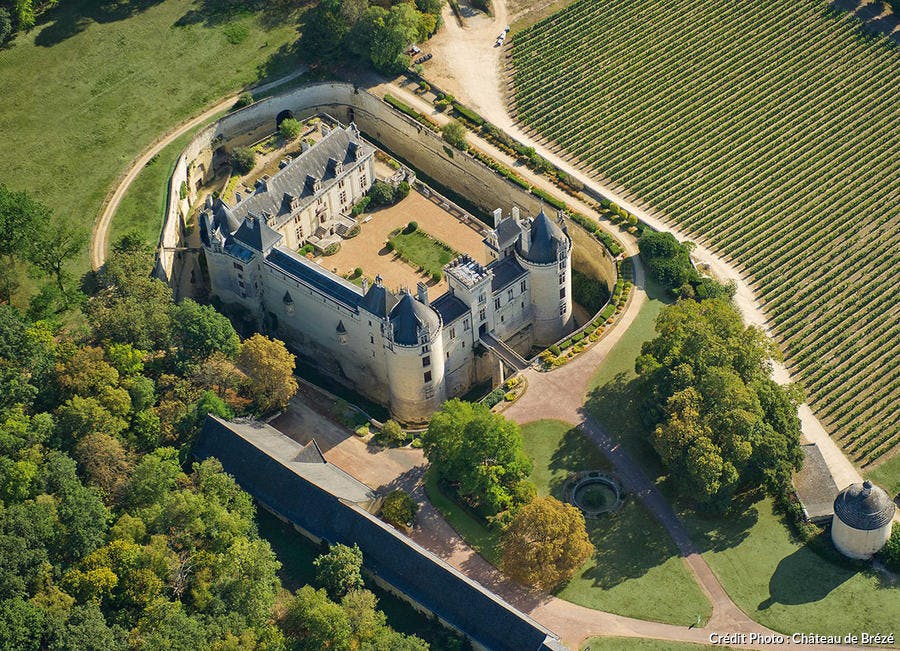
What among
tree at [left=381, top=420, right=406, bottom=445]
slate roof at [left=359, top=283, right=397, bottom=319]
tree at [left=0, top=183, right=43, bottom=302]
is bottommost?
tree at [left=381, top=420, right=406, bottom=445]

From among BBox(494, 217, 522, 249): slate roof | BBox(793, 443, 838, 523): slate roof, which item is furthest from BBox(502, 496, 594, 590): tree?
BBox(494, 217, 522, 249): slate roof

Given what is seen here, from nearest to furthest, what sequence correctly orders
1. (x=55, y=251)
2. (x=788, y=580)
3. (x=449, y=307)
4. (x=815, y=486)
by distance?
(x=788, y=580)
(x=815, y=486)
(x=449, y=307)
(x=55, y=251)

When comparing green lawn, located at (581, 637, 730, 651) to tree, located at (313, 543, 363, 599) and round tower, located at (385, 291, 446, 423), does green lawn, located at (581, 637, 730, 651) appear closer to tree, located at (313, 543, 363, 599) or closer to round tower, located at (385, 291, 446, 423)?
tree, located at (313, 543, 363, 599)

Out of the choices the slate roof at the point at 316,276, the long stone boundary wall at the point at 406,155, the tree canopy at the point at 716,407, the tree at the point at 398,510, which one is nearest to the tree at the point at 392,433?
the tree at the point at 398,510

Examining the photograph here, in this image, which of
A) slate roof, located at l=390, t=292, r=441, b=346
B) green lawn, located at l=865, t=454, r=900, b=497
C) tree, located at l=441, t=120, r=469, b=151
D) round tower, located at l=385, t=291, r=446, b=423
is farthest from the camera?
tree, located at l=441, t=120, r=469, b=151

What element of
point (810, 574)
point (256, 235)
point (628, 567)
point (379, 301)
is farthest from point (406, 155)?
point (810, 574)

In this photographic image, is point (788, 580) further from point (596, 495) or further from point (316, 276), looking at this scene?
point (316, 276)

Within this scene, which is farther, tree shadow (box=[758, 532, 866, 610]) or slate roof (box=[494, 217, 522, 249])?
slate roof (box=[494, 217, 522, 249])
